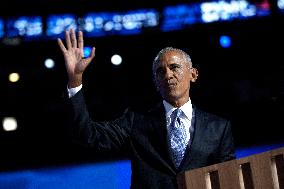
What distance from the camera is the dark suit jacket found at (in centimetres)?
150

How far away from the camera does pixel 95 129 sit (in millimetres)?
1571

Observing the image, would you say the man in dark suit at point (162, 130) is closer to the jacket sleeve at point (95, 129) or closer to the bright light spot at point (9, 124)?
the jacket sleeve at point (95, 129)

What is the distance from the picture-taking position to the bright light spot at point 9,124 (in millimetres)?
6219

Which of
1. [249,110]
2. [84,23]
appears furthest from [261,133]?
[84,23]

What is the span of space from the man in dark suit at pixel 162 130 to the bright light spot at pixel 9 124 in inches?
190

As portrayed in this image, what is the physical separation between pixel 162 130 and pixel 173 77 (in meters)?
0.19

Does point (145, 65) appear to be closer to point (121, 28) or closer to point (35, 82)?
point (121, 28)

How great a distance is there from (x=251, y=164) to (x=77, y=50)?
0.75 meters

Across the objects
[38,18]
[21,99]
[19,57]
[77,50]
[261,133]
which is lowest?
[261,133]

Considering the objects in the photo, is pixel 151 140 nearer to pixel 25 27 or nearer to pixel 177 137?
pixel 177 137

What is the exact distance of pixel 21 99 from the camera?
6.69 metres

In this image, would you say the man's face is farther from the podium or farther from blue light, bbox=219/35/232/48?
blue light, bbox=219/35/232/48

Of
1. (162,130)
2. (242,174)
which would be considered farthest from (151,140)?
(242,174)

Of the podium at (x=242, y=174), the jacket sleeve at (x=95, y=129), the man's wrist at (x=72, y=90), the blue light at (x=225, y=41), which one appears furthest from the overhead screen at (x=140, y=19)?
the podium at (x=242, y=174)
